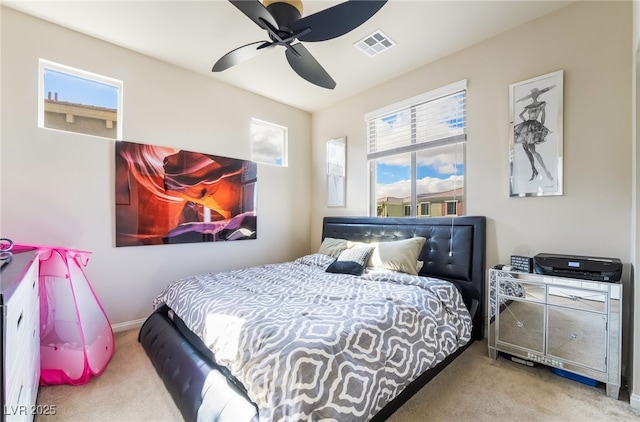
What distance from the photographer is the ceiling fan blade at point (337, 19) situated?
5.07 feet

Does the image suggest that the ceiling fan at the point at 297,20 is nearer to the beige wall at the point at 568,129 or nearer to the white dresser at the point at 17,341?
the beige wall at the point at 568,129

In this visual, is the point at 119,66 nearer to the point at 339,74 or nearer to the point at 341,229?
the point at 339,74

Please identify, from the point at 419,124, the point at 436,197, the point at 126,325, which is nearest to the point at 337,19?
the point at 419,124

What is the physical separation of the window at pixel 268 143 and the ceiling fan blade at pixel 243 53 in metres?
1.60

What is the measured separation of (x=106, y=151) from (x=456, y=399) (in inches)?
146

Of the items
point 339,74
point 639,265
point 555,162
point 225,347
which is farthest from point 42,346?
point 555,162

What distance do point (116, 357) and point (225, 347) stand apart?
154 centimetres

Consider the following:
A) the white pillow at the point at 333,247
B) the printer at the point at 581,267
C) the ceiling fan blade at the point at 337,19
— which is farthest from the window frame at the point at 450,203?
the ceiling fan blade at the point at 337,19

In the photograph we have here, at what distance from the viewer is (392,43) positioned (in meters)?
2.69

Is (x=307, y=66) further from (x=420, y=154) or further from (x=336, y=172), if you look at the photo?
(x=336, y=172)

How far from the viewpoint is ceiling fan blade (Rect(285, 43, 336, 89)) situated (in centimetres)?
209

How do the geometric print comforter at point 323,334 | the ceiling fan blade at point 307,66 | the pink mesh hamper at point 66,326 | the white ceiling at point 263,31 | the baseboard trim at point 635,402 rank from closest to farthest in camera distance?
the geometric print comforter at point 323,334 → the baseboard trim at point 635,402 → the pink mesh hamper at point 66,326 → the ceiling fan blade at point 307,66 → the white ceiling at point 263,31

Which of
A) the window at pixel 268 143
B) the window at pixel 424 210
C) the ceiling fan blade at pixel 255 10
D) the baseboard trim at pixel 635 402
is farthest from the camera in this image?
the window at pixel 268 143

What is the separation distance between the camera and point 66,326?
200cm
